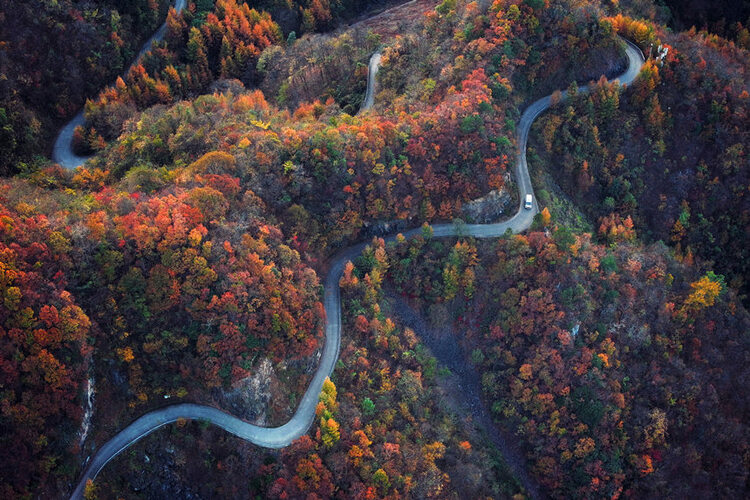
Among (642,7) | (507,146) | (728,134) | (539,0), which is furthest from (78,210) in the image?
(642,7)

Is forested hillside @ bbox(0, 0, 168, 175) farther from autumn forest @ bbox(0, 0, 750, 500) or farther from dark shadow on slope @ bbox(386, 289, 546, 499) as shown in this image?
dark shadow on slope @ bbox(386, 289, 546, 499)

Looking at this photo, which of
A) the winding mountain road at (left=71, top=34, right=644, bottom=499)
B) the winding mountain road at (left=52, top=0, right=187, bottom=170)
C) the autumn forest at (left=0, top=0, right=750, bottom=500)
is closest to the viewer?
the autumn forest at (left=0, top=0, right=750, bottom=500)

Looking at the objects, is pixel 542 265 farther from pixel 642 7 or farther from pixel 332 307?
pixel 642 7

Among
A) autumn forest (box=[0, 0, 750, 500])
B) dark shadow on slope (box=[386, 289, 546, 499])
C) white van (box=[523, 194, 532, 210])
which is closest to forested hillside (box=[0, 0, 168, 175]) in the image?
autumn forest (box=[0, 0, 750, 500])

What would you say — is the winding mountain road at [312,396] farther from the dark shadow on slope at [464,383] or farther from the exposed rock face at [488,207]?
the dark shadow on slope at [464,383]

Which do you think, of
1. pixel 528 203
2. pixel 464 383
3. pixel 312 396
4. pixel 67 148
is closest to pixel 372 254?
pixel 312 396

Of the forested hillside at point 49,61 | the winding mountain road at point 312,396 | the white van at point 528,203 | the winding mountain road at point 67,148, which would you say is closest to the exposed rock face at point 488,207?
the winding mountain road at point 312,396

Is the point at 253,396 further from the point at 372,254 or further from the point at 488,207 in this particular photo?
the point at 488,207
